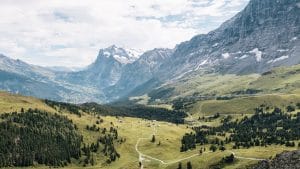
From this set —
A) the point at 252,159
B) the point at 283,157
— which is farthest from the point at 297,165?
the point at 252,159

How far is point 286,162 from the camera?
14375 cm

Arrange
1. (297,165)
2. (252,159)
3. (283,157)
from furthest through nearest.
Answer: (252,159) < (283,157) < (297,165)

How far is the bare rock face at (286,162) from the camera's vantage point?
140 meters

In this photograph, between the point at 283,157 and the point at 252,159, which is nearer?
the point at 283,157

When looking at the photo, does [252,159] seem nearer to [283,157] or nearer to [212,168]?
[212,168]

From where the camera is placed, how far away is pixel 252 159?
193 m

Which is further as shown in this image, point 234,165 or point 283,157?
point 234,165

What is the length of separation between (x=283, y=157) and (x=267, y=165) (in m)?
7.09

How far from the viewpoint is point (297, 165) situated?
138m

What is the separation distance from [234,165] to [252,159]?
8129mm

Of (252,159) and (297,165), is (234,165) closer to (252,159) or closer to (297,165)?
(252,159)

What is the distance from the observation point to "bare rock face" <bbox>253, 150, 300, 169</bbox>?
5523 inches

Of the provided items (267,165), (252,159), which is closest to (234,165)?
(252,159)

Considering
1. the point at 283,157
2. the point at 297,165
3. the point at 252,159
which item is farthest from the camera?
the point at 252,159
